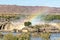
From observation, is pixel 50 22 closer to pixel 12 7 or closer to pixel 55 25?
pixel 55 25

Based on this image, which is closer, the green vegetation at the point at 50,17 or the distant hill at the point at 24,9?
the green vegetation at the point at 50,17

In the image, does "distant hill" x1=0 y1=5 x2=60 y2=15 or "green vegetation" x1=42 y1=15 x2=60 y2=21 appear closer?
"green vegetation" x1=42 y1=15 x2=60 y2=21

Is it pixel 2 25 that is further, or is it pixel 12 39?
pixel 2 25

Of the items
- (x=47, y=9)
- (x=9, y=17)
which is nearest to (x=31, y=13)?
(x=47, y=9)

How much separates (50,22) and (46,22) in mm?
325

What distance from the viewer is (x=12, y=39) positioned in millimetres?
14875

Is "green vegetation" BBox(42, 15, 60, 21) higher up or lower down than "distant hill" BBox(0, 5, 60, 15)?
lower down

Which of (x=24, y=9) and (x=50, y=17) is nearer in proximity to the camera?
(x=50, y=17)

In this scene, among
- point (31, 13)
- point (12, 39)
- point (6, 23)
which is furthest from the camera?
point (31, 13)

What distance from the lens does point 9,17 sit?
28.8 m

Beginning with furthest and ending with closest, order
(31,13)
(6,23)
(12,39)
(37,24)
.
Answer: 1. (31,13)
2. (37,24)
3. (6,23)
4. (12,39)

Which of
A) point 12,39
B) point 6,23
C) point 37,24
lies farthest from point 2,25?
point 12,39

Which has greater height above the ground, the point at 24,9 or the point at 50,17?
the point at 24,9

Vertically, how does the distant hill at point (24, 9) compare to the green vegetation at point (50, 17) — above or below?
above
